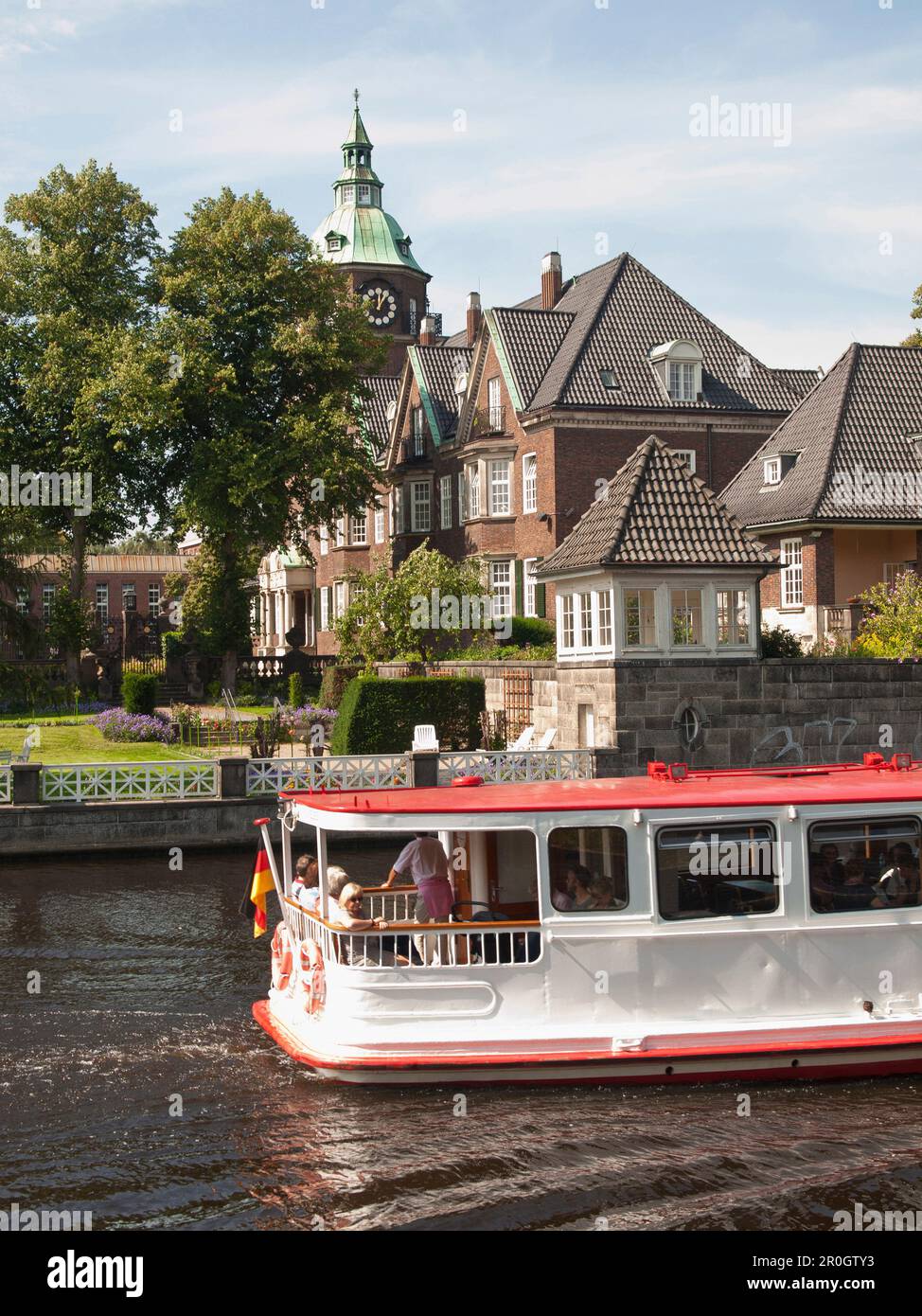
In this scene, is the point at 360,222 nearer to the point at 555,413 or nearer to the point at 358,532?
the point at 358,532

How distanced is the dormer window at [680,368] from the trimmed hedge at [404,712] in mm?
19062

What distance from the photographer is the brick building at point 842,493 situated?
38.9m

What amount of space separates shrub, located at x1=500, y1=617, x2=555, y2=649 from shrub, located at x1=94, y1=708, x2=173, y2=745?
443 inches

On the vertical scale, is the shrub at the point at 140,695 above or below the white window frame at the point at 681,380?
below

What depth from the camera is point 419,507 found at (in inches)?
2219

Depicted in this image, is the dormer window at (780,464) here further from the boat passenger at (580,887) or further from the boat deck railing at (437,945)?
the boat deck railing at (437,945)

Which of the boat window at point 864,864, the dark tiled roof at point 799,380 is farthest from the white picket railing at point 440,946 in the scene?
the dark tiled roof at point 799,380

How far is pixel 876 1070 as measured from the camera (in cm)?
1320

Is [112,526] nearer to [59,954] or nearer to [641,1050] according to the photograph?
[59,954]
